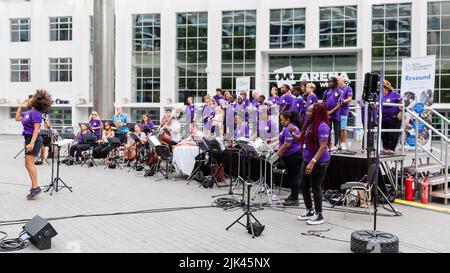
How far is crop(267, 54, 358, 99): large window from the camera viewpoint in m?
34.6

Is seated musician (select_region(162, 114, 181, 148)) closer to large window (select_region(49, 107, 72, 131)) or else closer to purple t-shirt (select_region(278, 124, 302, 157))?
purple t-shirt (select_region(278, 124, 302, 157))

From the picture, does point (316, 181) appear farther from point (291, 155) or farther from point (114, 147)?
point (114, 147)

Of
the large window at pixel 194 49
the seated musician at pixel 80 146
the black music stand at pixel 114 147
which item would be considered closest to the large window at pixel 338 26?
the large window at pixel 194 49

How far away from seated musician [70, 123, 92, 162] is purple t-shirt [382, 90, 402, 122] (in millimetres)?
10307

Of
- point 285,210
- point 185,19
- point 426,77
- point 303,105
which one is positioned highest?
point 185,19

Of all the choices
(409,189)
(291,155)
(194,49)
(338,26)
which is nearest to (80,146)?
(291,155)

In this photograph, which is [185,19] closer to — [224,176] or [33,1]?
[33,1]

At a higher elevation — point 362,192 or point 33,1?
point 33,1

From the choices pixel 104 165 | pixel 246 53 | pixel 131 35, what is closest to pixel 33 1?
pixel 131 35

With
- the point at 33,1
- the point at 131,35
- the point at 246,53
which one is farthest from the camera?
the point at 33,1

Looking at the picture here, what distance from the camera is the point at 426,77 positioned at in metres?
11.9

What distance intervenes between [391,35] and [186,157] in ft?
86.7
